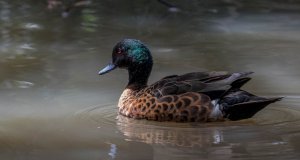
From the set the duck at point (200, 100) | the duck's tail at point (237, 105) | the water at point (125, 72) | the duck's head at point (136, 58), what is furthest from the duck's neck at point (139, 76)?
the duck's tail at point (237, 105)

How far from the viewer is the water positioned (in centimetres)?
730

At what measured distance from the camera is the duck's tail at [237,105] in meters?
8.00

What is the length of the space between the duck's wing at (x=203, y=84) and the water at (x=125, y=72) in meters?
0.33

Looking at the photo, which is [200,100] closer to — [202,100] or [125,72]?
[202,100]

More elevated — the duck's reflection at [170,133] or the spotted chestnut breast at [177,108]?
the spotted chestnut breast at [177,108]

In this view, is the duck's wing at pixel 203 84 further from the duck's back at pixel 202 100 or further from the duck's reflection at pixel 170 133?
the duck's reflection at pixel 170 133

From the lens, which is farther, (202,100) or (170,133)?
(202,100)

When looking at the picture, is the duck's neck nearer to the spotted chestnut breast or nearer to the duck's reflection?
the spotted chestnut breast

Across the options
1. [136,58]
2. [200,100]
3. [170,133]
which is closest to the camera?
[170,133]

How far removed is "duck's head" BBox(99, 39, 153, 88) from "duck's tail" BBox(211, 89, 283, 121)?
3.85 ft

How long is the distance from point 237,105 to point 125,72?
3.00m

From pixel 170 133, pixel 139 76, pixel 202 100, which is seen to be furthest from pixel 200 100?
pixel 139 76

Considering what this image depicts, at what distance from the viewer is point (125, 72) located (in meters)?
10.7

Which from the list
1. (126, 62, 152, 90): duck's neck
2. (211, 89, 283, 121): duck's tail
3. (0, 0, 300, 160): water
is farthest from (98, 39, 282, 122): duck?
(126, 62, 152, 90): duck's neck
